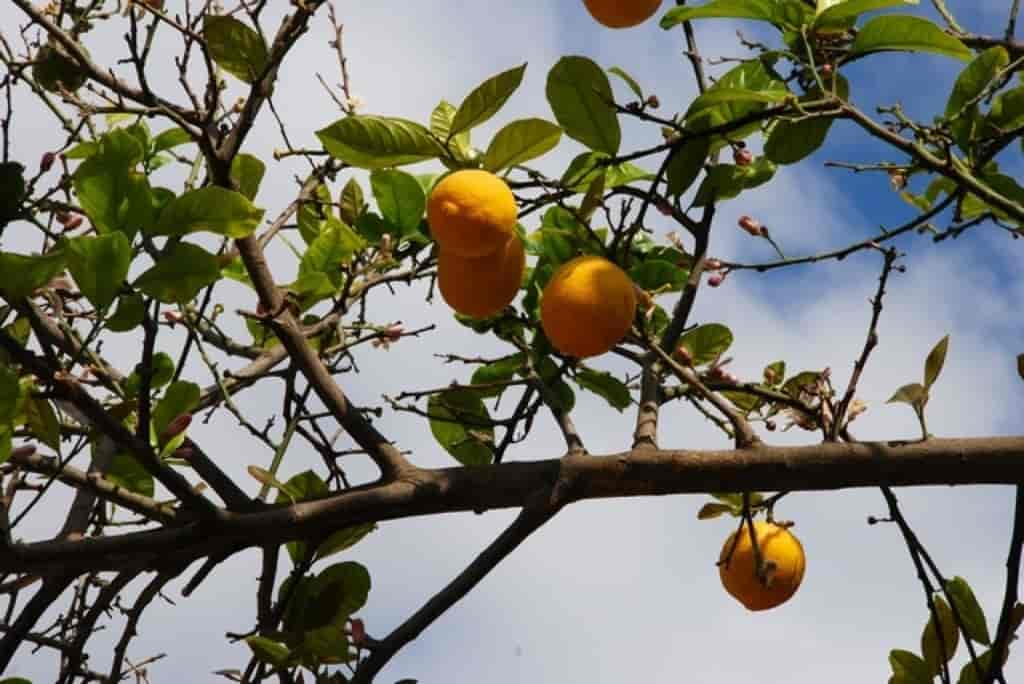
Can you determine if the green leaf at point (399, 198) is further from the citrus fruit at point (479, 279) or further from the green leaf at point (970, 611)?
the green leaf at point (970, 611)

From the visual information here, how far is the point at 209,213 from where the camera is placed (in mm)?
1148

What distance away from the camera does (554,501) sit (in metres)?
1.26

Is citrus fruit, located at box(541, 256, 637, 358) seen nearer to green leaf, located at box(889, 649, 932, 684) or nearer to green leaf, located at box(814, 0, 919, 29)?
green leaf, located at box(814, 0, 919, 29)

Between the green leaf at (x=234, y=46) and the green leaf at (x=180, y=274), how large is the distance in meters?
0.29

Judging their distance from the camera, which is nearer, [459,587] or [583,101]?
[459,587]

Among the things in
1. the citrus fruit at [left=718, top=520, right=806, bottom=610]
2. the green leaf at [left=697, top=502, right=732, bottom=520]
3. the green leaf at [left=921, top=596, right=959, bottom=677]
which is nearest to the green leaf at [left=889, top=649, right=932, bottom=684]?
the green leaf at [left=921, top=596, right=959, bottom=677]

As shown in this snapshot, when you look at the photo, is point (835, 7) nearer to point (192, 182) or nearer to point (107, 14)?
point (192, 182)

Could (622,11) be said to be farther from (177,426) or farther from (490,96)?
(177,426)

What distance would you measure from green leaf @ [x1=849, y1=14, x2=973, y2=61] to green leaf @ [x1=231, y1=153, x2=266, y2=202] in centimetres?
75

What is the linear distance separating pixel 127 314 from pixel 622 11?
0.67 meters

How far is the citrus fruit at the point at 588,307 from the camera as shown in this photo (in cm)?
132

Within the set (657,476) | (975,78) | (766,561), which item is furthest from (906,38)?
(766,561)

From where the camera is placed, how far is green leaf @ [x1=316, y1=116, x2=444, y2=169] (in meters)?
1.27

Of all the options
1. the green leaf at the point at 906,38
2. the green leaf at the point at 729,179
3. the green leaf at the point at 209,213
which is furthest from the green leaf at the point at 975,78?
the green leaf at the point at 209,213
